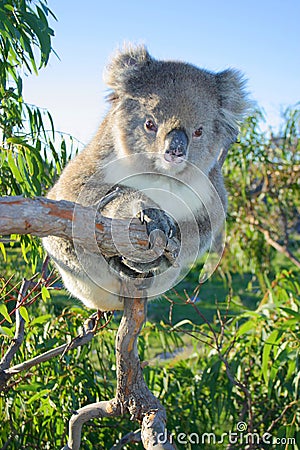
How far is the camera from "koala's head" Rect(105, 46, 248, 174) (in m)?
1.54

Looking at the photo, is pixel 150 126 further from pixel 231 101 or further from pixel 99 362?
pixel 99 362

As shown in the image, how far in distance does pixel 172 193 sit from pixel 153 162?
0.37 feet

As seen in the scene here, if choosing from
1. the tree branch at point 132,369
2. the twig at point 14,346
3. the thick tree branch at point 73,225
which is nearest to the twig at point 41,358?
the twig at point 14,346

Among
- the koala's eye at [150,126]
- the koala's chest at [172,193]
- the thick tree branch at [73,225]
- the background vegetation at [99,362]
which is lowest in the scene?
the background vegetation at [99,362]

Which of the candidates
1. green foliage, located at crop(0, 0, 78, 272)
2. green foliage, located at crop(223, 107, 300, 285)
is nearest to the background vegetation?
green foliage, located at crop(0, 0, 78, 272)

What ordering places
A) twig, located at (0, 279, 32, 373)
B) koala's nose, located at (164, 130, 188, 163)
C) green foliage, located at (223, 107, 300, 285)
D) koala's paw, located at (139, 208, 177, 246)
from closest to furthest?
koala's paw, located at (139, 208, 177, 246) < koala's nose, located at (164, 130, 188, 163) < twig, located at (0, 279, 32, 373) < green foliage, located at (223, 107, 300, 285)

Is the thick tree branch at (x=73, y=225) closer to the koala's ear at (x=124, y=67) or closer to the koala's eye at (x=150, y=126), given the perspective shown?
the koala's eye at (x=150, y=126)

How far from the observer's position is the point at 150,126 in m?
1.58

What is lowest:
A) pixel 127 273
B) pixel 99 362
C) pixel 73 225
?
pixel 99 362

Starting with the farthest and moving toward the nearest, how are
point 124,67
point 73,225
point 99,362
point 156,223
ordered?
point 99,362 < point 124,67 < point 156,223 < point 73,225

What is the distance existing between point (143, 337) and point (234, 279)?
5.28 metres

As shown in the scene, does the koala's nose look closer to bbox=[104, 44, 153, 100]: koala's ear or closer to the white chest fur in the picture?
the white chest fur

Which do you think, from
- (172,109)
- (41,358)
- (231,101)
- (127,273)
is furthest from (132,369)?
(231,101)

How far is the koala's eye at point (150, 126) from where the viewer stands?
1.57 m
